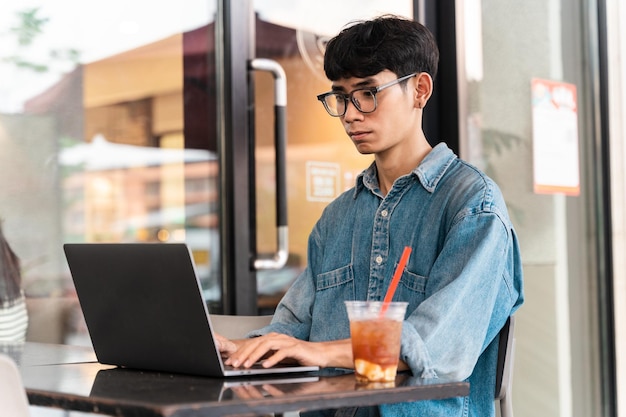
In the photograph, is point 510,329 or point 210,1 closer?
point 510,329

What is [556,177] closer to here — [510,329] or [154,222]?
[154,222]

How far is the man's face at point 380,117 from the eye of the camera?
1.85 metres

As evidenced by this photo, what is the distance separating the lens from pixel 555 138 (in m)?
4.03

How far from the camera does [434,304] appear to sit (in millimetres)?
1521

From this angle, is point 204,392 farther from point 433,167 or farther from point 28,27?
point 28,27

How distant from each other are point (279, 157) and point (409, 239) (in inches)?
52.1

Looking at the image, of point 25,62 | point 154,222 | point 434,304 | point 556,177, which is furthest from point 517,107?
point 434,304

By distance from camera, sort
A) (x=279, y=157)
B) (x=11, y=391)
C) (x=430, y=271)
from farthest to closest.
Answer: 1. (x=279, y=157)
2. (x=430, y=271)
3. (x=11, y=391)

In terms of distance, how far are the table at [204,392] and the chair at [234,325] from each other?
0.56 m

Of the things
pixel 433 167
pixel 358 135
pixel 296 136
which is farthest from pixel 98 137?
pixel 433 167

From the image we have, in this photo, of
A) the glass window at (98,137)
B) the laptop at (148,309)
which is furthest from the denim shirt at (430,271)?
the glass window at (98,137)

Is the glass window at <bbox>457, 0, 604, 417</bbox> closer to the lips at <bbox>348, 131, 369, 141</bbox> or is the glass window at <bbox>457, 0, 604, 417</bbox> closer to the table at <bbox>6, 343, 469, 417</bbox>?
the lips at <bbox>348, 131, 369, 141</bbox>

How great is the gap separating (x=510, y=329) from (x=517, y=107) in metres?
2.30

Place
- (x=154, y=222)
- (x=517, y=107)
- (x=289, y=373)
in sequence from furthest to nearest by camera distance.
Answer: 1. (x=517, y=107)
2. (x=154, y=222)
3. (x=289, y=373)
